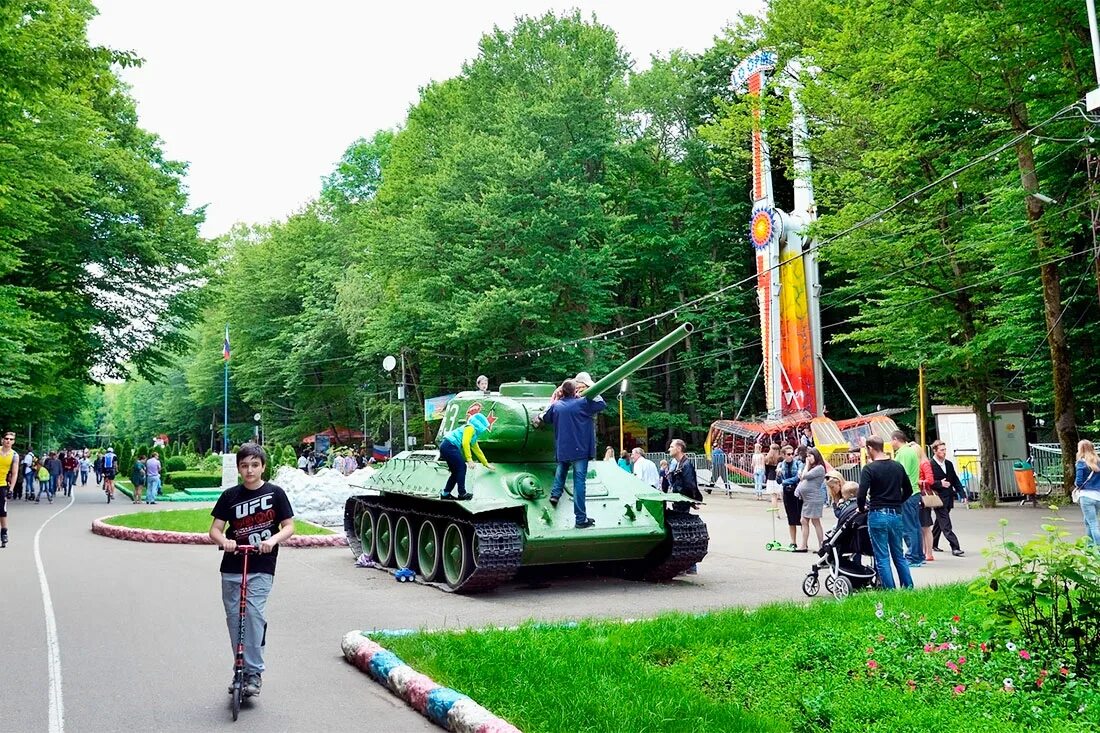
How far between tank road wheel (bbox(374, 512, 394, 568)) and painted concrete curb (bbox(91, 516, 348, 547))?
2756 millimetres

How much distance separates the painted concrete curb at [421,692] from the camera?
18.4 feet

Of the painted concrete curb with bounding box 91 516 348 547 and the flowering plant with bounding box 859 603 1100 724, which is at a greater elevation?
the painted concrete curb with bounding box 91 516 348 547

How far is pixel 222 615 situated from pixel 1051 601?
7.83 m

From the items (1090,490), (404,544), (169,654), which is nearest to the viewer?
(169,654)

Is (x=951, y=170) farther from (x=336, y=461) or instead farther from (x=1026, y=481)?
(x=336, y=461)

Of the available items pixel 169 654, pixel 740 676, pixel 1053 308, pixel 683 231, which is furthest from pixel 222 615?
pixel 683 231

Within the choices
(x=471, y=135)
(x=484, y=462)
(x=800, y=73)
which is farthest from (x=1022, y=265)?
(x=471, y=135)

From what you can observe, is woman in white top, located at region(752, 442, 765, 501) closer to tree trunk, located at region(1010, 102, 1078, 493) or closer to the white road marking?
tree trunk, located at region(1010, 102, 1078, 493)

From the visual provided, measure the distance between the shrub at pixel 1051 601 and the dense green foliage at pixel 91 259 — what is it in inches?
892

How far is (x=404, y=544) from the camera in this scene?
46.8 feet

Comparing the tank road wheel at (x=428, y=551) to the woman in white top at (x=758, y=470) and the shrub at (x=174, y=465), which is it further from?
the shrub at (x=174, y=465)

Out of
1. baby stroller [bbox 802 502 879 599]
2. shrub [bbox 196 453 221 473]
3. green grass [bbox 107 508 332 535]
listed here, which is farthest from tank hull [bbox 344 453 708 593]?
shrub [bbox 196 453 221 473]

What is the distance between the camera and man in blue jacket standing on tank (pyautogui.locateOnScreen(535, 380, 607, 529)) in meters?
11.9

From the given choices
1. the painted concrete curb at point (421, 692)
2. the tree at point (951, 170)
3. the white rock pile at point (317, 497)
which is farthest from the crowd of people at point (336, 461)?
the painted concrete curb at point (421, 692)
